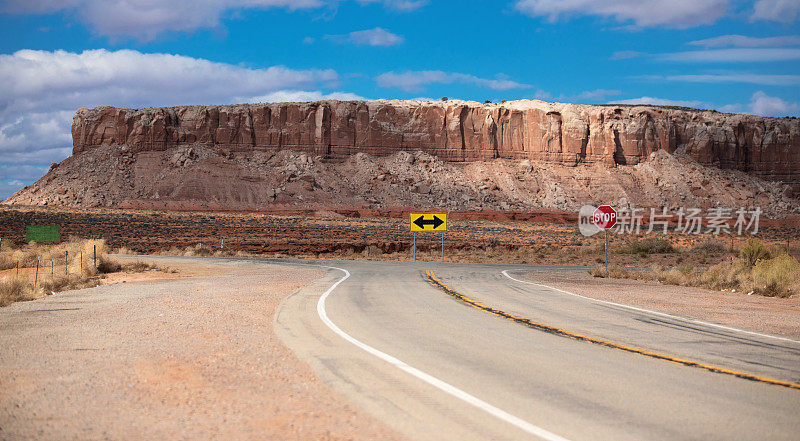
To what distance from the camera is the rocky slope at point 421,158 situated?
309 feet

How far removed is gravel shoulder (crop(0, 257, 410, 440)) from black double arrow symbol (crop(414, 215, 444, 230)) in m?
20.1

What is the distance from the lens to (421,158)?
342ft

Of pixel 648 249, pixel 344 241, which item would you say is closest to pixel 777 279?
pixel 648 249

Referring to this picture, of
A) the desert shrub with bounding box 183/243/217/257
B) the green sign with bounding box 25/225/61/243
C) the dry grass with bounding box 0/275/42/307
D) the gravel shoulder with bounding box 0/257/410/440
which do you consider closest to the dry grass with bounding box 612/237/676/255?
the desert shrub with bounding box 183/243/217/257

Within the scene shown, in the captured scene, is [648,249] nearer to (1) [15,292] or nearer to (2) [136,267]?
(2) [136,267]

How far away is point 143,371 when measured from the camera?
23.7 ft

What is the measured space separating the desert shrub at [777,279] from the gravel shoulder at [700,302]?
53 centimetres

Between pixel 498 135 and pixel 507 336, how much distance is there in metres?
101

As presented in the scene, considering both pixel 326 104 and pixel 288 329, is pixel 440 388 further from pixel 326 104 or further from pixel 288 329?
pixel 326 104

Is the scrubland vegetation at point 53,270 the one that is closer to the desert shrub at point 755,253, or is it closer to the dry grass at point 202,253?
the dry grass at point 202,253

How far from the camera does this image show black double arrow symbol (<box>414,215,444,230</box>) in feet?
107

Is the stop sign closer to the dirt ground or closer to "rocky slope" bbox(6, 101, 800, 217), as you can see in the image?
the dirt ground

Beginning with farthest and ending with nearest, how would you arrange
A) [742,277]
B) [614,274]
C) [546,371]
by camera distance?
[614,274] → [742,277] → [546,371]

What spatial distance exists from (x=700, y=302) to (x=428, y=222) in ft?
61.0
